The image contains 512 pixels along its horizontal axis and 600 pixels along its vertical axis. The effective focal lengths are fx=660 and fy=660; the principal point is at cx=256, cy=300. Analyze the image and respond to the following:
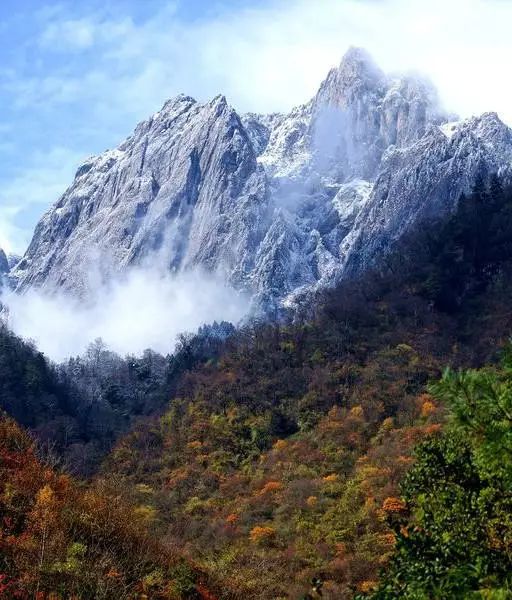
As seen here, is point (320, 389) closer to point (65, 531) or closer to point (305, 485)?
point (305, 485)

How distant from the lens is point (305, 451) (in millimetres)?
70562

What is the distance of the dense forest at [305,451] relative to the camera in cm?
991

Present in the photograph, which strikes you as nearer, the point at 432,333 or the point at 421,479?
the point at 421,479

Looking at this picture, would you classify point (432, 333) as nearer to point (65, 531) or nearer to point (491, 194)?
point (491, 194)

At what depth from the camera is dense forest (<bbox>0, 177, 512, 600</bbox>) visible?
9.91m

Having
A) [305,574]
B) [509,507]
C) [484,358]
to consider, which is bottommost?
[305,574]

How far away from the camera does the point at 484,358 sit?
79438mm

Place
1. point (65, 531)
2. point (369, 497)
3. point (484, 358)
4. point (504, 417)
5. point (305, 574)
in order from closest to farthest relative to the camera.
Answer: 1. point (504, 417)
2. point (65, 531)
3. point (305, 574)
4. point (369, 497)
5. point (484, 358)

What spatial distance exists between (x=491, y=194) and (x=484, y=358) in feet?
151

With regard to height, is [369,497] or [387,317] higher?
[387,317]

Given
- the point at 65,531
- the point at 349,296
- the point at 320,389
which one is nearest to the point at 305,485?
the point at 320,389

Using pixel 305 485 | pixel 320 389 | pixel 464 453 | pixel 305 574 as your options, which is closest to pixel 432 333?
pixel 320 389

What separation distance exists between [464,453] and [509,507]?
4.62 ft

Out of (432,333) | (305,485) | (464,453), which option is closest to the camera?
(464,453)
